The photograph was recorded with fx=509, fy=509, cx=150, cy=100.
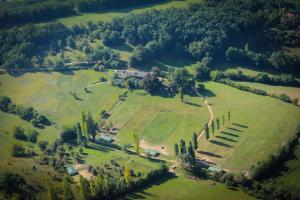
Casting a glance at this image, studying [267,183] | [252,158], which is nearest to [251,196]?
[267,183]

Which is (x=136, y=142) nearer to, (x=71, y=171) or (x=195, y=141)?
(x=195, y=141)

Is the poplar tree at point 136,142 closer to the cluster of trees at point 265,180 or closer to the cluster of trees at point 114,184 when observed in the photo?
the cluster of trees at point 114,184

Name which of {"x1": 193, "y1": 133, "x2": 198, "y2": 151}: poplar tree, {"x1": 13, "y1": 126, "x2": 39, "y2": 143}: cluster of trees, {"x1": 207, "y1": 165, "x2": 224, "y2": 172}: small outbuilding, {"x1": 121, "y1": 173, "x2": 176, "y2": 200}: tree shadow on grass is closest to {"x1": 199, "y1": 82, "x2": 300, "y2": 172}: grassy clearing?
{"x1": 207, "y1": 165, "x2": 224, "y2": 172}: small outbuilding

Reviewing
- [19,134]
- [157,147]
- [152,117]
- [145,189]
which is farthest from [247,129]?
[19,134]

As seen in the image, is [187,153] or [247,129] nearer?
[187,153]

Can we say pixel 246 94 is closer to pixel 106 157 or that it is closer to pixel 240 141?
pixel 240 141

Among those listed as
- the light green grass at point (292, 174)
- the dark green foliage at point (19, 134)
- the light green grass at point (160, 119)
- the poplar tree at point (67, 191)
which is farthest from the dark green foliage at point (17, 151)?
the light green grass at point (292, 174)
